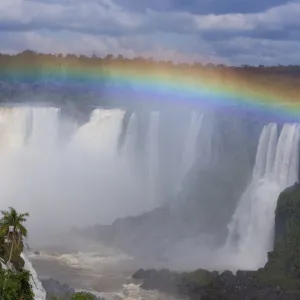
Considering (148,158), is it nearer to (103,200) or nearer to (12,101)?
(103,200)

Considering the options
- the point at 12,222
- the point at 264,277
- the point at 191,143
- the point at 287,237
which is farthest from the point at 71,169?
the point at 12,222

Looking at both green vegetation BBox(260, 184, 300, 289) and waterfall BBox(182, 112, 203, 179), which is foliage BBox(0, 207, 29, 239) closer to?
green vegetation BBox(260, 184, 300, 289)

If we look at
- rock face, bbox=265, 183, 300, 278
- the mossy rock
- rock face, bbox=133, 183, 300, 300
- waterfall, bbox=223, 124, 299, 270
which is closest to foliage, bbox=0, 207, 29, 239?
the mossy rock

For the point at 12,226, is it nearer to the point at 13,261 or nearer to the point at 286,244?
the point at 13,261

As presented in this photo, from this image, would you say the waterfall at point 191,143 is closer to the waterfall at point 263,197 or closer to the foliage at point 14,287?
the waterfall at point 263,197

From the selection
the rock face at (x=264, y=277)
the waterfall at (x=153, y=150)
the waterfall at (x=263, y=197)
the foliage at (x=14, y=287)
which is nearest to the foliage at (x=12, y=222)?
the foliage at (x=14, y=287)

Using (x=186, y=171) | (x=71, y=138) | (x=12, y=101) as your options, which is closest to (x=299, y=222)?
→ (x=186, y=171)
